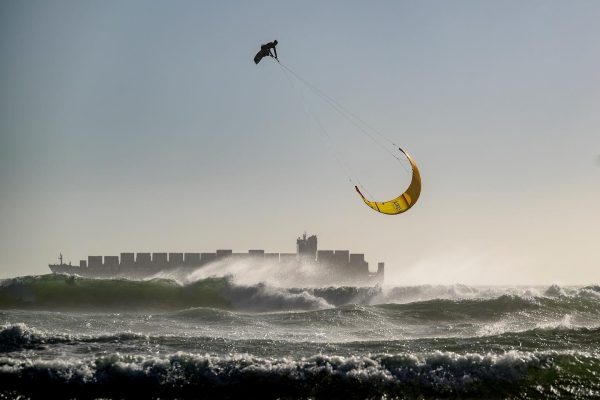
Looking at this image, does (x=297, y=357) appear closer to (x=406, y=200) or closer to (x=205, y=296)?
A: (x=406, y=200)

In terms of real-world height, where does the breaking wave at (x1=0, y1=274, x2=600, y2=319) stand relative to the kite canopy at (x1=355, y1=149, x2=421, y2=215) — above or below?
below

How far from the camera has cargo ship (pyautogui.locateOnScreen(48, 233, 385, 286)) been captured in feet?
231

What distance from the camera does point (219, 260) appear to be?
7088cm

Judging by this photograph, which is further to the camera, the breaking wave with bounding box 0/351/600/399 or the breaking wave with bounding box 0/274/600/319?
the breaking wave with bounding box 0/274/600/319

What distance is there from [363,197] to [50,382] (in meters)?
7.26

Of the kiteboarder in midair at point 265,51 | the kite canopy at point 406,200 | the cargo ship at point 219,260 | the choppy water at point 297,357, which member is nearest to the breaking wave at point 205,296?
the choppy water at point 297,357

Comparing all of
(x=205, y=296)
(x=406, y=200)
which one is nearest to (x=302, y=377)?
(x=406, y=200)

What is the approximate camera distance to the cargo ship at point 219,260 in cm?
7044

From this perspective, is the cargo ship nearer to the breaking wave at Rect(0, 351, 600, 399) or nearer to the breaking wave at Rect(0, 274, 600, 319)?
the breaking wave at Rect(0, 274, 600, 319)

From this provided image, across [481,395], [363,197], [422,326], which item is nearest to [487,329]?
[422,326]

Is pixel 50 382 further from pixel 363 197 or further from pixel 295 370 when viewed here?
pixel 363 197

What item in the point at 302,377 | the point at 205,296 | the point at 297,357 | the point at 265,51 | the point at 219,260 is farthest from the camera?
the point at 219,260

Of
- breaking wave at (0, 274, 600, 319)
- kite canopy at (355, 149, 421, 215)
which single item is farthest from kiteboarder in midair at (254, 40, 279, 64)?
breaking wave at (0, 274, 600, 319)

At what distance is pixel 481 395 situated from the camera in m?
9.71
